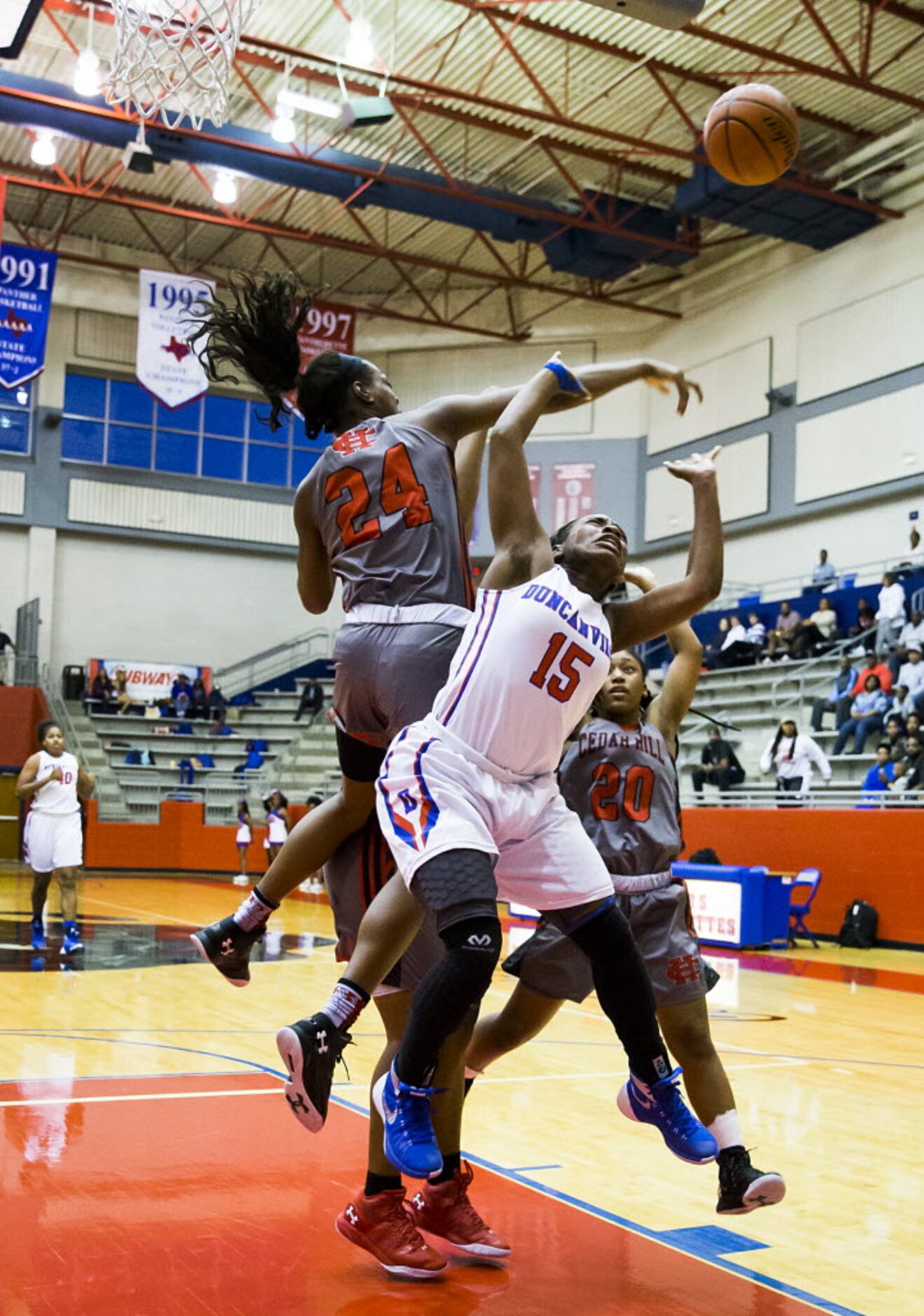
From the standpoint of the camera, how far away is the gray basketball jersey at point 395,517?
3383 millimetres

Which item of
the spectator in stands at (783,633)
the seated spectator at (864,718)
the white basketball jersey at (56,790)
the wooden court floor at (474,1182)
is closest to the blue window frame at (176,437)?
the spectator in stands at (783,633)

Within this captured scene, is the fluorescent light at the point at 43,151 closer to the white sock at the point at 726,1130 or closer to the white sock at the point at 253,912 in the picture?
the white sock at the point at 253,912

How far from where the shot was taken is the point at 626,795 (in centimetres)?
412

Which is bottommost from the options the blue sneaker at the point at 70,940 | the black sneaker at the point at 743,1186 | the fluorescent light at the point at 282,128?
the blue sneaker at the point at 70,940

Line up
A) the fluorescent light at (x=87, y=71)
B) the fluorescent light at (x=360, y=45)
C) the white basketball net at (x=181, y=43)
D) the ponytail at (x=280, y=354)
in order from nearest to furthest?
the ponytail at (x=280, y=354) → the white basketball net at (x=181, y=43) → the fluorescent light at (x=87, y=71) → the fluorescent light at (x=360, y=45)

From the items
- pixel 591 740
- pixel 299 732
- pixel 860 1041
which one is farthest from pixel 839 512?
pixel 591 740

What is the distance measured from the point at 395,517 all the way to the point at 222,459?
83.5 ft

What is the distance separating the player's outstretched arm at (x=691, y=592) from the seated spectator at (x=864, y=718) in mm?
12805

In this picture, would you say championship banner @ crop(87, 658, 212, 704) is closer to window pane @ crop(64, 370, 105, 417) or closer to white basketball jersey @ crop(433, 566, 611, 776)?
window pane @ crop(64, 370, 105, 417)

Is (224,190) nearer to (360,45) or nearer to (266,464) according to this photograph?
(360,45)

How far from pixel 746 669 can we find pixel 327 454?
53.4ft

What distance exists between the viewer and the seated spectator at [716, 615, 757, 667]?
19.8m

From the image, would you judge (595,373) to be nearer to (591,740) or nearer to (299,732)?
(591,740)

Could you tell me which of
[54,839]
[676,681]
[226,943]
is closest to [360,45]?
[54,839]
